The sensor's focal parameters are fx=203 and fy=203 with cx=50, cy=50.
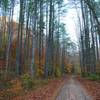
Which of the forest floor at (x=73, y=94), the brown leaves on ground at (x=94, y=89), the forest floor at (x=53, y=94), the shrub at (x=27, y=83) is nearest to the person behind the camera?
the forest floor at (x=53, y=94)

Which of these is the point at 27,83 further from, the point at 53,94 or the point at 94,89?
the point at 94,89

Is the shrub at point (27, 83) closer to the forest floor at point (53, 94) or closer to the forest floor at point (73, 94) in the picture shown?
the forest floor at point (53, 94)

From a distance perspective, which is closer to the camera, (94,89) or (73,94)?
(73,94)

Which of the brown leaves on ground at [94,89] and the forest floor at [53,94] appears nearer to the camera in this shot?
the forest floor at [53,94]

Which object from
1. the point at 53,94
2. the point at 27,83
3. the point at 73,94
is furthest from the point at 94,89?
the point at 27,83

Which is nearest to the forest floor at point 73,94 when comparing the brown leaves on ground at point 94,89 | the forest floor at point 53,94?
the forest floor at point 53,94

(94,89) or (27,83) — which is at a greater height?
(27,83)

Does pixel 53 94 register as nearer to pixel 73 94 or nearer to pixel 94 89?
pixel 73 94

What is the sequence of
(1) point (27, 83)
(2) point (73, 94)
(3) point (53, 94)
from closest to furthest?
(3) point (53, 94) < (2) point (73, 94) < (1) point (27, 83)

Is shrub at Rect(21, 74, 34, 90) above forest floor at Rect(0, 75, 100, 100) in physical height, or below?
above

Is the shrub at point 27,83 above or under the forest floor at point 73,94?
above

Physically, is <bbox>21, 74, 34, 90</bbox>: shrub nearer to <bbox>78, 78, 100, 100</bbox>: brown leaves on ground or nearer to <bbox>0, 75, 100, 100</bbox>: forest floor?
<bbox>0, 75, 100, 100</bbox>: forest floor

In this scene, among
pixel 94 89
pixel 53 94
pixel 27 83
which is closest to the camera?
pixel 53 94

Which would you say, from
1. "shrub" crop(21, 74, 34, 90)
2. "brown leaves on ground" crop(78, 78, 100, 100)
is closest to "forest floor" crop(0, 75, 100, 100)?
"brown leaves on ground" crop(78, 78, 100, 100)
